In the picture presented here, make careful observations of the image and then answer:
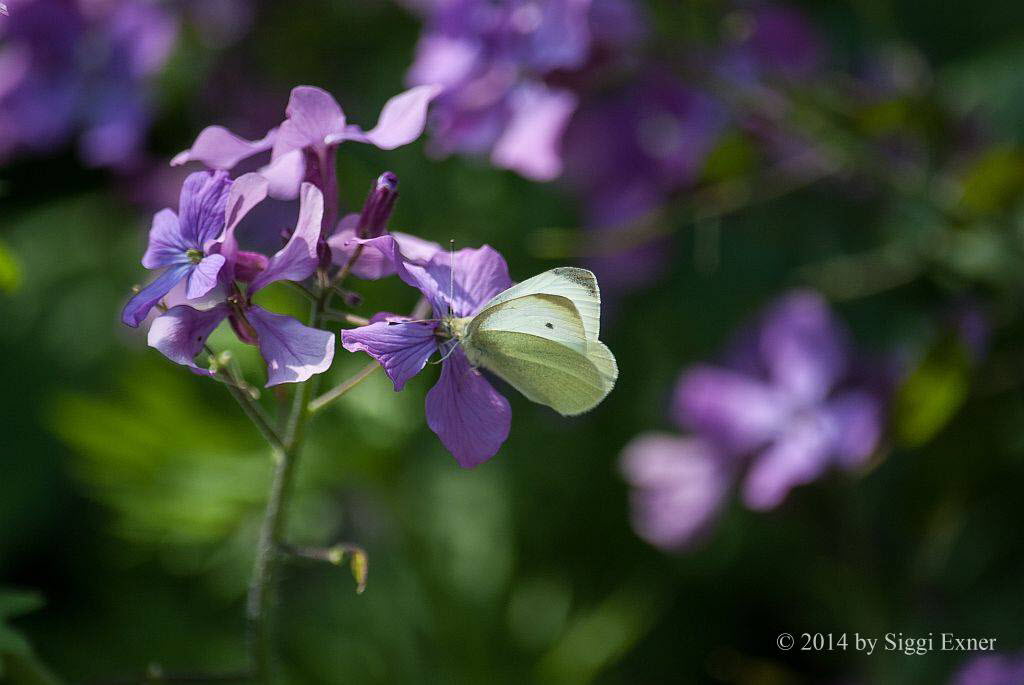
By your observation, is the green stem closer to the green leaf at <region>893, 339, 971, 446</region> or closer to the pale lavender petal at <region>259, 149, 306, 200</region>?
the pale lavender petal at <region>259, 149, 306, 200</region>

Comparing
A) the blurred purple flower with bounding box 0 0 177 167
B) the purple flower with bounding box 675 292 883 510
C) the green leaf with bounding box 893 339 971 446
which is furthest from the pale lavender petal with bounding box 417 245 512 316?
the blurred purple flower with bounding box 0 0 177 167

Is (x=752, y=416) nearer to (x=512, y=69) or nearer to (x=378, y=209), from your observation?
(x=512, y=69)

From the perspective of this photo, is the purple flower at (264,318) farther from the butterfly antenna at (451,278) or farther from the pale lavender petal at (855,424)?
the pale lavender petal at (855,424)

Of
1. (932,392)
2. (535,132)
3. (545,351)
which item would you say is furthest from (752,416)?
(545,351)

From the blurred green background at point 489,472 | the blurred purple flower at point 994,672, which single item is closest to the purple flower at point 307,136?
the blurred green background at point 489,472

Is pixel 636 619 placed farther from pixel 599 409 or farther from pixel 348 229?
pixel 348 229
